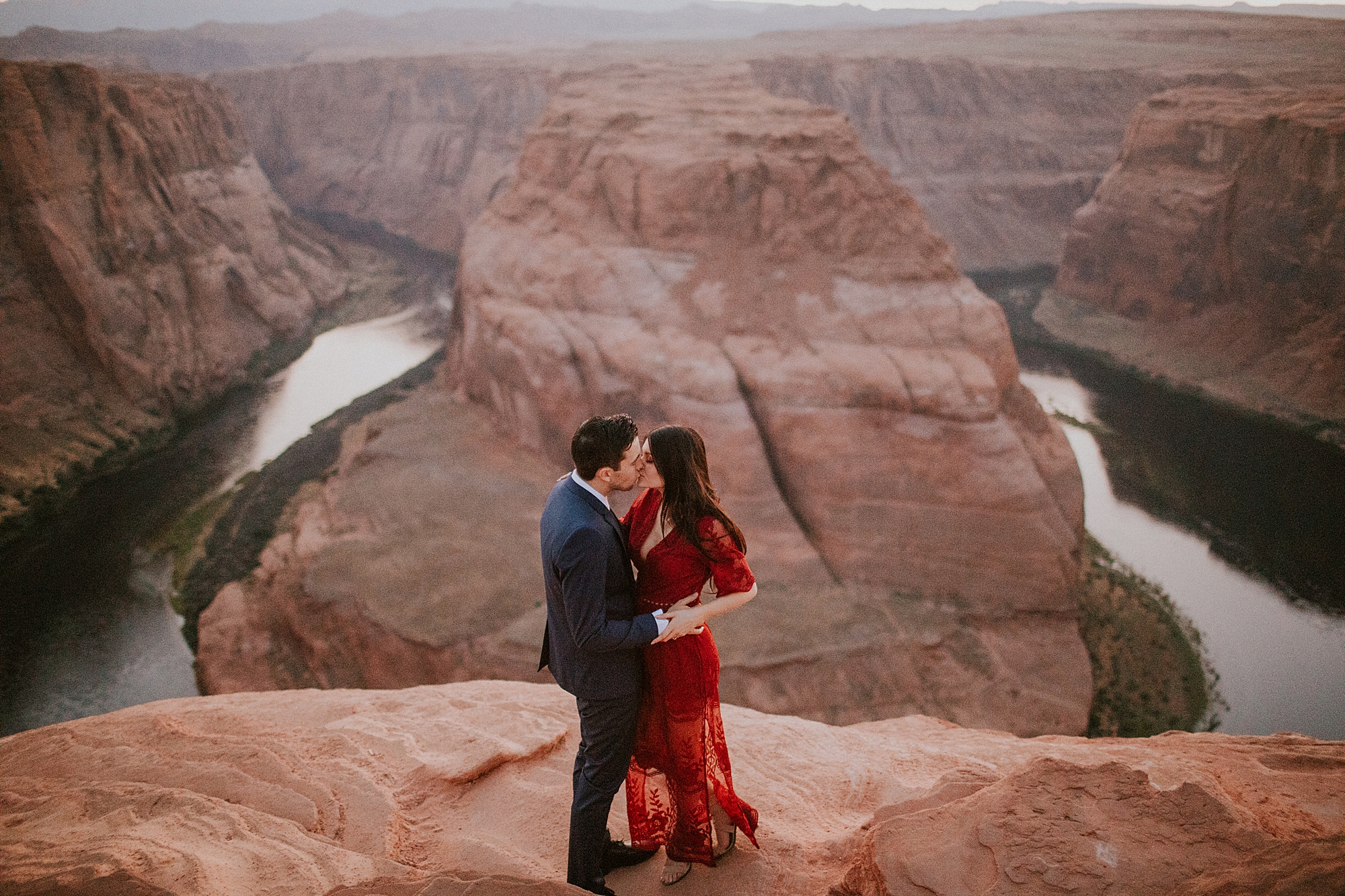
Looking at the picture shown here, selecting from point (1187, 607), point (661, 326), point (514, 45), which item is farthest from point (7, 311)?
point (514, 45)

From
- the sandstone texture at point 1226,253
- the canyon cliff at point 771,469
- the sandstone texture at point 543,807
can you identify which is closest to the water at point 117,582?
the canyon cliff at point 771,469

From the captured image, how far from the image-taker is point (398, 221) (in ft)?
132

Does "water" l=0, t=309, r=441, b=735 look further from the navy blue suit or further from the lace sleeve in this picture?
the lace sleeve

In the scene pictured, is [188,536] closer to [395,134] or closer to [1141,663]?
[1141,663]

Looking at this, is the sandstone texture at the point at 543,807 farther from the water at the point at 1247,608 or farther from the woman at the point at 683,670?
the water at the point at 1247,608

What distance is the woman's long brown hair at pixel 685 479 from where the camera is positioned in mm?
3174

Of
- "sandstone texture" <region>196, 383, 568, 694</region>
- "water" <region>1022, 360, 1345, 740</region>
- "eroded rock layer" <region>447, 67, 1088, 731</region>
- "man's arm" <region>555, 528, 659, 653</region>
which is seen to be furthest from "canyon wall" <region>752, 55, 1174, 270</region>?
"man's arm" <region>555, 528, 659, 653</region>

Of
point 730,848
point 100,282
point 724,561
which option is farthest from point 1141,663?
point 100,282

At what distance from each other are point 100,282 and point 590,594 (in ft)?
69.0

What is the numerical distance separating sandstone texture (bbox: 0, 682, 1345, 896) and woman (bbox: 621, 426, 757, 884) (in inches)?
7.7

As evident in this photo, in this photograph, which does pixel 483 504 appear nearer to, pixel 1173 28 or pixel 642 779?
pixel 642 779

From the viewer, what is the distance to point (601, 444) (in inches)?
123

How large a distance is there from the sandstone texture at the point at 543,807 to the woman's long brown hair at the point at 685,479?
4.45ft

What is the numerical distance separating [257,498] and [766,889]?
1560 centimetres
